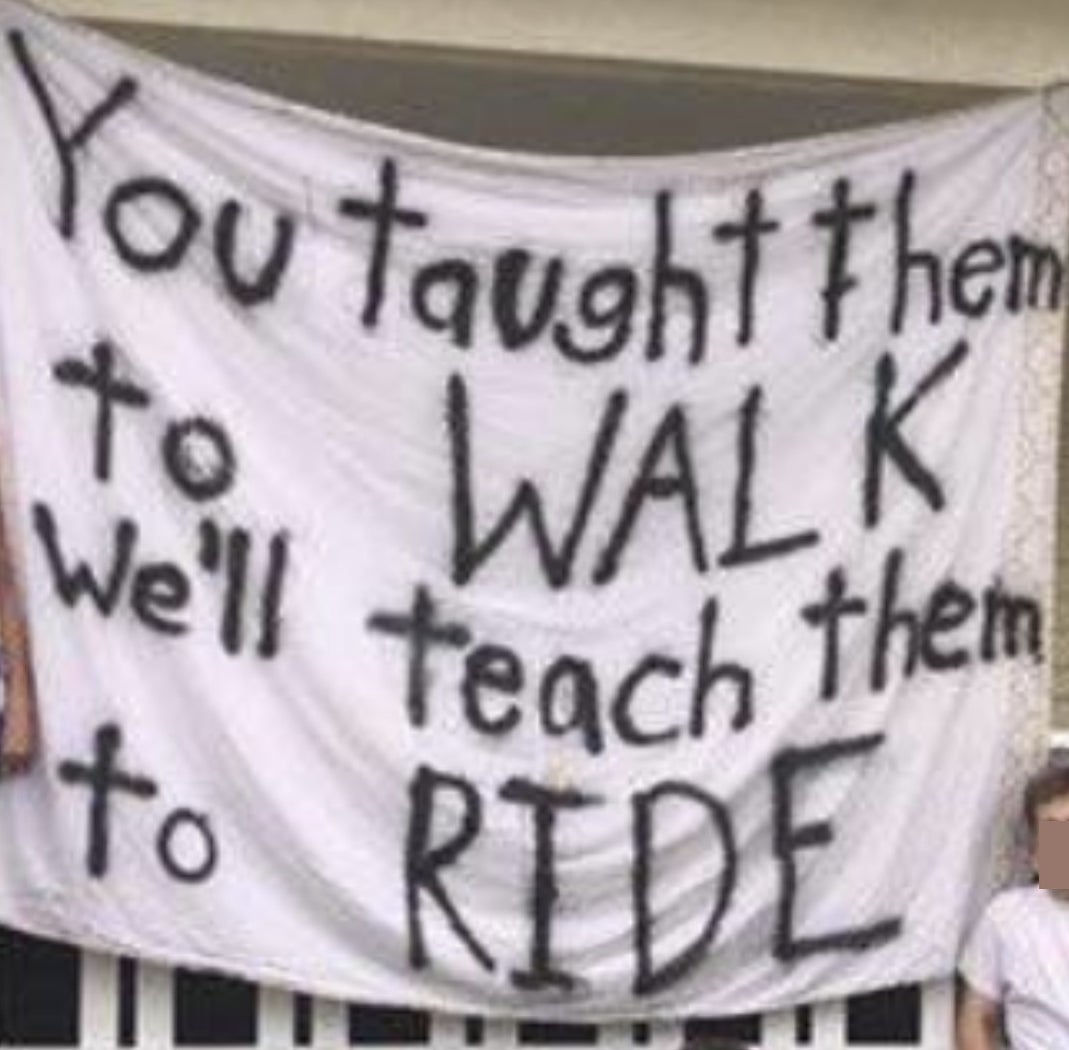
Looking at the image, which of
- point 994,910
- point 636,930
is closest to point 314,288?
point 636,930

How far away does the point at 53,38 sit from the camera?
560cm

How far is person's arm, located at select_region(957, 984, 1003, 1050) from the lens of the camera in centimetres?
620

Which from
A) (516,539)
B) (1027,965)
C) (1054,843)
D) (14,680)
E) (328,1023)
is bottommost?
(328,1023)

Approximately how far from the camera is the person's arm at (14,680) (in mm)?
5512

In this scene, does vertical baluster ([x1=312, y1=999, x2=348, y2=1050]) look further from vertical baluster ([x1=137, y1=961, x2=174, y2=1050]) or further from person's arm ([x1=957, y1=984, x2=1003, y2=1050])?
person's arm ([x1=957, y1=984, x2=1003, y2=1050])

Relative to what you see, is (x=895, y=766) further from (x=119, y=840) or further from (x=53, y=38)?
(x=53, y=38)

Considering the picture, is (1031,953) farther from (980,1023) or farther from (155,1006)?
(155,1006)

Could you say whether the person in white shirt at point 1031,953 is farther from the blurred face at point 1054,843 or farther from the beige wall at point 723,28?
the beige wall at point 723,28

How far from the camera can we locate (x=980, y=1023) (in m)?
6.20

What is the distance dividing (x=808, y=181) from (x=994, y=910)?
5.45 ft

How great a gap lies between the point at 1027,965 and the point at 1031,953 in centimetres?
3

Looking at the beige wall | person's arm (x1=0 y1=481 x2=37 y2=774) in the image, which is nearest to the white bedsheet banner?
person's arm (x1=0 y1=481 x2=37 y2=774)

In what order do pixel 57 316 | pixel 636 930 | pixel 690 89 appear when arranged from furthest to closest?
1. pixel 690 89
2. pixel 636 930
3. pixel 57 316

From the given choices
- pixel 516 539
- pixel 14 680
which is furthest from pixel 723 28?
pixel 14 680
